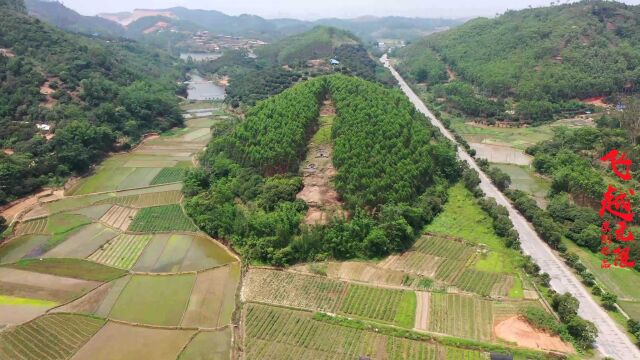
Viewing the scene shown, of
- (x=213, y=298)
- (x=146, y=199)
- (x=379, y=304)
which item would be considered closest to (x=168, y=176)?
(x=146, y=199)

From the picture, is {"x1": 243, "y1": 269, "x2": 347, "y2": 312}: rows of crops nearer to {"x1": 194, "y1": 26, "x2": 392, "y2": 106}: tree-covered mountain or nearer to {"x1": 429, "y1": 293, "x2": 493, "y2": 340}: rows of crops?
{"x1": 429, "y1": 293, "x2": 493, "y2": 340}: rows of crops

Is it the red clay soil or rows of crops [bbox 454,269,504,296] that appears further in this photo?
the red clay soil

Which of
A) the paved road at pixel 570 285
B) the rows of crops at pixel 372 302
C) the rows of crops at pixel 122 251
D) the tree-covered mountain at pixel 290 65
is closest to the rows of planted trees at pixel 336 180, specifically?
the rows of crops at pixel 372 302

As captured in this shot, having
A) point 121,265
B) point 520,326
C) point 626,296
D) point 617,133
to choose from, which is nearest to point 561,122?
point 617,133

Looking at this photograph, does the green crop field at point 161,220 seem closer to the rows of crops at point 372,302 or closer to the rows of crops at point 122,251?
the rows of crops at point 122,251

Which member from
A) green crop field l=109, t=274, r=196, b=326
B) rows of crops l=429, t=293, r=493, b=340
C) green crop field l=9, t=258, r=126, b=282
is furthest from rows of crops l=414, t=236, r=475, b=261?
green crop field l=9, t=258, r=126, b=282

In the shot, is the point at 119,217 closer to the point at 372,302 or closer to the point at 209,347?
the point at 209,347
